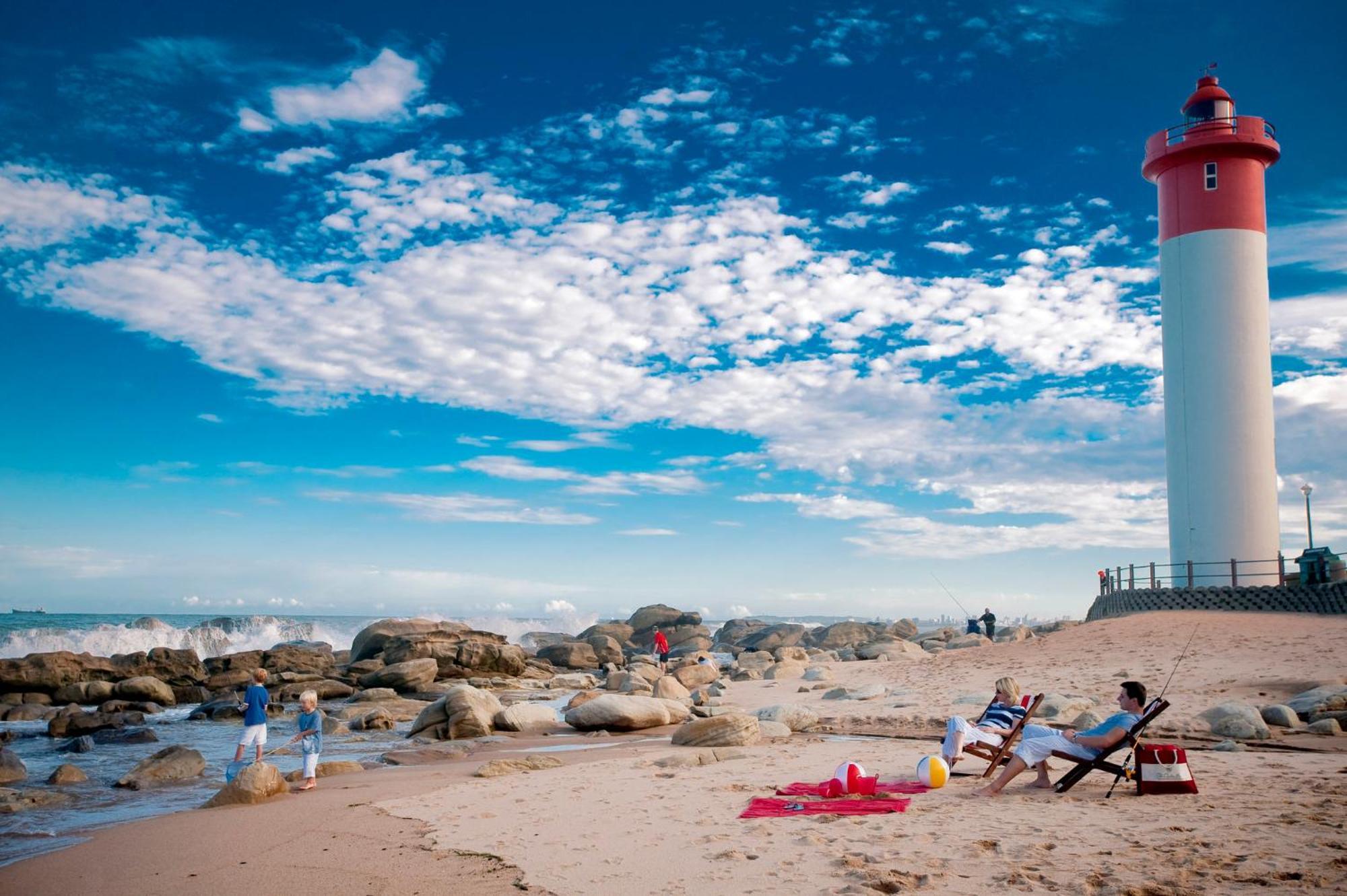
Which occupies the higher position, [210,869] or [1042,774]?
[1042,774]

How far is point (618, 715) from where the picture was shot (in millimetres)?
15859

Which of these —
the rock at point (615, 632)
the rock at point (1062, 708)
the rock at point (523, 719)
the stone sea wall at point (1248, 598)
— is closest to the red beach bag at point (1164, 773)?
the rock at point (1062, 708)

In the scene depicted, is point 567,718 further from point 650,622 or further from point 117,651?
point 117,651

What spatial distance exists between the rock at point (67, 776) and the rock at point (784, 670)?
1812cm

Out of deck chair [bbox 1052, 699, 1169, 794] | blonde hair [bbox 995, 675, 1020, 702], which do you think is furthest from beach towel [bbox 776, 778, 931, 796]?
blonde hair [bbox 995, 675, 1020, 702]

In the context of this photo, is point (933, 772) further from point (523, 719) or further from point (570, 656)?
point (570, 656)

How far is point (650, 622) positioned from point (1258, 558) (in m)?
31.8

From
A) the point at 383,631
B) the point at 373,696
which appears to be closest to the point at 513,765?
the point at 373,696

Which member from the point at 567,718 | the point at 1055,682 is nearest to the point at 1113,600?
the point at 1055,682

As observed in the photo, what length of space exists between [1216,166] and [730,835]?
88.2 feet

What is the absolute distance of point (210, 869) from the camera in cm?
681

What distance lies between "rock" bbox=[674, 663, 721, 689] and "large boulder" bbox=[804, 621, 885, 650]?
677 inches

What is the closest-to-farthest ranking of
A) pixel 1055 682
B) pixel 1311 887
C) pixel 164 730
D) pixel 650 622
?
pixel 1311 887 < pixel 1055 682 < pixel 164 730 < pixel 650 622

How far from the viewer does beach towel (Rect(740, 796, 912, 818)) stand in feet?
23.9
